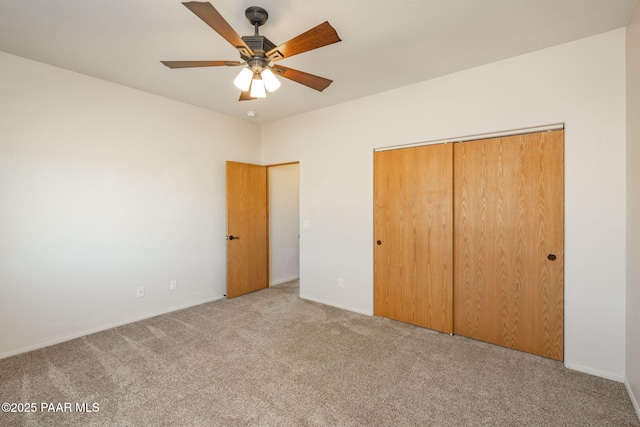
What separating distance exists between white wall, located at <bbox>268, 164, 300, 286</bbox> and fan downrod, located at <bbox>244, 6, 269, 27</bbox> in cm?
299

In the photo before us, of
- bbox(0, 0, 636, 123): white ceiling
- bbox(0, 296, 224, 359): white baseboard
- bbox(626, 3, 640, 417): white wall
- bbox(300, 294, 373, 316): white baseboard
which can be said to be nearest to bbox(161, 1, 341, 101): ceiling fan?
bbox(0, 0, 636, 123): white ceiling

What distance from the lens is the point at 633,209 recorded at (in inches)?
80.1

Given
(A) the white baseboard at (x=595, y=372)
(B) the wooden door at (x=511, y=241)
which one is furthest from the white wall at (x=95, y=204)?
(A) the white baseboard at (x=595, y=372)

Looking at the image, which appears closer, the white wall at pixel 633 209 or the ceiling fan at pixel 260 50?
the ceiling fan at pixel 260 50

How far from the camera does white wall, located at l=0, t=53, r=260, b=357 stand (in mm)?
2633

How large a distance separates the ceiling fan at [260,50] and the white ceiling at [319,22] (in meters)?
0.29

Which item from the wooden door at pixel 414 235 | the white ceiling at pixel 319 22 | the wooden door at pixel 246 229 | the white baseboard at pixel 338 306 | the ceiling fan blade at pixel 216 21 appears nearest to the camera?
the ceiling fan blade at pixel 216 21

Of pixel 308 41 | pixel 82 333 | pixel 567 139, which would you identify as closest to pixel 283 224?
pixel 82 333

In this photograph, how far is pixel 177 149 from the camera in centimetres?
377

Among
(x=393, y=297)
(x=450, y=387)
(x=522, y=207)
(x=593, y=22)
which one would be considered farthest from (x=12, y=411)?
(x=593, y=22)

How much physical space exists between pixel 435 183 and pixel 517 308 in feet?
4.54

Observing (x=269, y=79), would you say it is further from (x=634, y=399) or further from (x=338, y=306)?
(x=634, y=399)

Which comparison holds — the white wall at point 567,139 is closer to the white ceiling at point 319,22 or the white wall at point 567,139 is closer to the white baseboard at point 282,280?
the white ceiling at point 319,22

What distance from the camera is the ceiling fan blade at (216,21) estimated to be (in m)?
1.42
